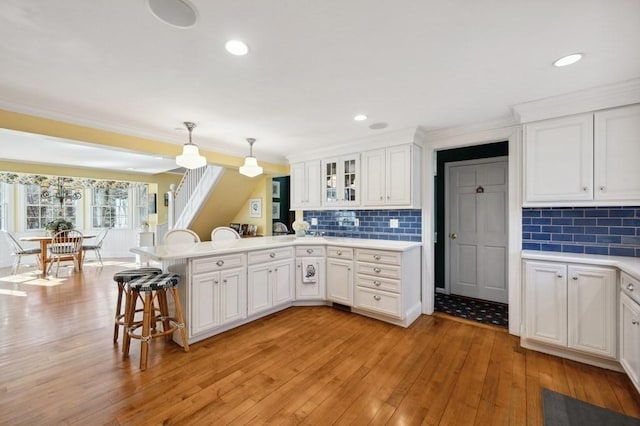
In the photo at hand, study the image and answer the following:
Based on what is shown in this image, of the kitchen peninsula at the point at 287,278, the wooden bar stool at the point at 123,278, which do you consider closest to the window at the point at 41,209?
the kitchen peninsula at the point at 287,278

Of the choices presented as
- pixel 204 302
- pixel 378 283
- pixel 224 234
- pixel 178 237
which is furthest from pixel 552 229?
pixel 178 237

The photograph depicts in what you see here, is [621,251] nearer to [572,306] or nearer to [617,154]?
[572,306]

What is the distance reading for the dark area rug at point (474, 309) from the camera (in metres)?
3.40

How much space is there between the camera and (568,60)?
1938 millimetres

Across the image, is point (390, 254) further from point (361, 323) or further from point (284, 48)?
point (284, 48)

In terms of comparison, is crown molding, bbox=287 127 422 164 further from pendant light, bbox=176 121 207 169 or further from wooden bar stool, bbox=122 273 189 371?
wooden bar stool, bbox=122 273 189 371

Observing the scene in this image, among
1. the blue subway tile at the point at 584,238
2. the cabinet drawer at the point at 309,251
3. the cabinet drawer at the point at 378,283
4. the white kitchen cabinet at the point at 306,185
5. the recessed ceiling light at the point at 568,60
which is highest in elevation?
the recessed ceiling light at the point at 568,60

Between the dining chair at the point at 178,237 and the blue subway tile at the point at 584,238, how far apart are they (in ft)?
13.9

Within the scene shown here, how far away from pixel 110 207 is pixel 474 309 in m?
9.59

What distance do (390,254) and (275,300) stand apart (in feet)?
5.09

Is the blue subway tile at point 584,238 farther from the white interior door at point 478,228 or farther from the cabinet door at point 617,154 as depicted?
the white interior door at point 478,228

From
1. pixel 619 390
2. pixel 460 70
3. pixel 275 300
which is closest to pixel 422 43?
pixel 460 70

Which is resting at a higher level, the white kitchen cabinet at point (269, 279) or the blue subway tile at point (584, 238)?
the blue subway tile at point (584, 238)

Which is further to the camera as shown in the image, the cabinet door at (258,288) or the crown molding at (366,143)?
the crown molding at (366,143)
